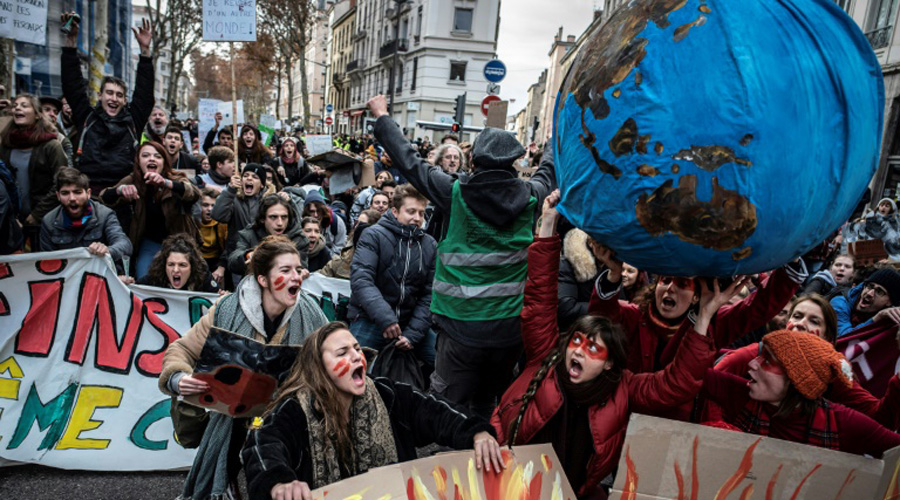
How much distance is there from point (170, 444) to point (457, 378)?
1871 mm

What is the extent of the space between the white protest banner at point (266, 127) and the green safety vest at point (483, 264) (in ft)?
35.4

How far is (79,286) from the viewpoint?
146 inches

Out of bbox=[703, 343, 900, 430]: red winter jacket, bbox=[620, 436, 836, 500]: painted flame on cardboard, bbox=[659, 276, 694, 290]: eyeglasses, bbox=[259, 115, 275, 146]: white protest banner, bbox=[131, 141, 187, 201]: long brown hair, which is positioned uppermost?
bbox=[259, 115, 275, 146]: white protest banner

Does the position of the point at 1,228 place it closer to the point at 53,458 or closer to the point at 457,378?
the point at 53,458

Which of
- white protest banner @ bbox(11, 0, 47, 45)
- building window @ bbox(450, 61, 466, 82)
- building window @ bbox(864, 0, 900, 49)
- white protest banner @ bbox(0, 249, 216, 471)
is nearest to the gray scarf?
white protest banner @ bbox(0, 249, 216, 471)

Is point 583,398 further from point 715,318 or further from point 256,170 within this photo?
point 256,170

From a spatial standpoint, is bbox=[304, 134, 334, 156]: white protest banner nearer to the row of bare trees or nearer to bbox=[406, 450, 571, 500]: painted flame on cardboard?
bbox=[406, 450, 571, 500]: painted flame on cardboard

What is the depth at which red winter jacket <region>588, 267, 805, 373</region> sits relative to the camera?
7.20ft

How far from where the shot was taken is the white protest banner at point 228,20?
5.55m

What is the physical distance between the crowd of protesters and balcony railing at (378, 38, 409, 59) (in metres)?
39.7

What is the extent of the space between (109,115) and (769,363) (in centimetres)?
507

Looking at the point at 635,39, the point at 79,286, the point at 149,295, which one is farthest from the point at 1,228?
the point at 635,39

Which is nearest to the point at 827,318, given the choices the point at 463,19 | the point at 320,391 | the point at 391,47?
the point at 320,391

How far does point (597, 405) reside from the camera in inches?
87.7
